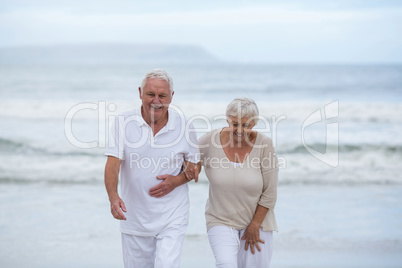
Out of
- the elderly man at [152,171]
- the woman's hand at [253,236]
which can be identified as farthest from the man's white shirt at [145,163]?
the woman's hand at [253,236]

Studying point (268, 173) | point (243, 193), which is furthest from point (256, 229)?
point (268, 173)

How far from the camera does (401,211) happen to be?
6801 millimetres

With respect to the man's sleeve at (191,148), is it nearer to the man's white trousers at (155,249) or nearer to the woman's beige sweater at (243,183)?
the woman's beige sweater at (243,183)

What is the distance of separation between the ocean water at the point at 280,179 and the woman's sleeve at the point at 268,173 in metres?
1.82

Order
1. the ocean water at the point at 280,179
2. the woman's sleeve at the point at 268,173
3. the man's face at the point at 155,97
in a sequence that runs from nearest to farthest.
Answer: the man's face at the point at 155,97 < the woman's sleeve at the point at 268,173 < the ocean water at the point at 280,179

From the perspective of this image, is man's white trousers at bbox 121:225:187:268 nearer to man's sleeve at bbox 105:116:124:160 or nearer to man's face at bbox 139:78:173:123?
man's sleeve at bbox 105:116:124:160

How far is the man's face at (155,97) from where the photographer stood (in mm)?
3113

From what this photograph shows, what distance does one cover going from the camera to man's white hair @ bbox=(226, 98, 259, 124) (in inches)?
125

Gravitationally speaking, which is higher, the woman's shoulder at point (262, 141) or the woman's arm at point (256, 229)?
the woman's shoulder at point (262, 141)

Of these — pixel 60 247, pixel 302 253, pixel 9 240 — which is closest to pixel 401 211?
pixel 302 253

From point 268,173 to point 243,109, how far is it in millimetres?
507

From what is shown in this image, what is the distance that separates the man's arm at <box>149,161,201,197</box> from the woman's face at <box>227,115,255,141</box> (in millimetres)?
358

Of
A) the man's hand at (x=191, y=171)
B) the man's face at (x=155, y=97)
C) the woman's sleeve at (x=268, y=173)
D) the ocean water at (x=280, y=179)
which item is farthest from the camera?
the ocean water at (x=280, y=179)

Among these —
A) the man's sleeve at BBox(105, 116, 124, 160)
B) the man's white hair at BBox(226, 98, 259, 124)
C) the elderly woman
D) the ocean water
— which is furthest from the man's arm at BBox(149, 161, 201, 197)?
the ocean water
